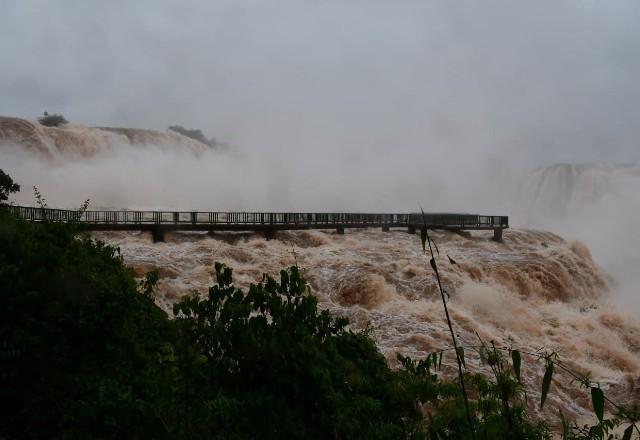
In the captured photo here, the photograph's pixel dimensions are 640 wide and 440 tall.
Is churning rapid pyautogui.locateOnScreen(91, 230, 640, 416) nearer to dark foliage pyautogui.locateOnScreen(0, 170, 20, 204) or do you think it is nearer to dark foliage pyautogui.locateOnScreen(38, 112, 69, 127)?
dark foliage pyautogui.locateOnScreen(0, 170, 20, 204)

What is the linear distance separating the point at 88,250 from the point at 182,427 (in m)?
5.01

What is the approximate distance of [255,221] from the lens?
23.7 m

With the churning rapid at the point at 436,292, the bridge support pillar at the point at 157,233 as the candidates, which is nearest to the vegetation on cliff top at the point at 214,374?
the churning rapid at the point at 436,292

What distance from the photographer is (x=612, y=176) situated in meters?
54.0

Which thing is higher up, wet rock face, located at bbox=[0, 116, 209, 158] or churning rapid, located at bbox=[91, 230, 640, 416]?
wet rock face, located at bbox=[0, 116, 209, 158]

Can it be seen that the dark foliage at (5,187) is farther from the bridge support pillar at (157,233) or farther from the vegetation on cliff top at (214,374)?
the vegetation on cliff top at (214,374)

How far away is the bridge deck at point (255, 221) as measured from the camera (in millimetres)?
21219

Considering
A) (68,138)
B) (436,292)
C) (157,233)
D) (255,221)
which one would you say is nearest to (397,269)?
(436,292)

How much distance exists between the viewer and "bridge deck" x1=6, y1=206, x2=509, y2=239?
69.6 feet

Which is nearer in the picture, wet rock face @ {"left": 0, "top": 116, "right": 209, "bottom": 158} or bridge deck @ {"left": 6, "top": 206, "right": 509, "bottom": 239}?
bridge deck @ {"left": 6, "top": 206, "right": 509, "bottom": 239}

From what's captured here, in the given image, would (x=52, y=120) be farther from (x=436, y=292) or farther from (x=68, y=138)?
(x=436, y=292)

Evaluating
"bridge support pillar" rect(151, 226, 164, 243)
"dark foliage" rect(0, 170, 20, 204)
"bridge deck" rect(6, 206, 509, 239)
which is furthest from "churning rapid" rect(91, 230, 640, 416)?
"dark foliage" rect(0, 170, 20, 204)

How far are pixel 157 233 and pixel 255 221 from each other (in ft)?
14.8

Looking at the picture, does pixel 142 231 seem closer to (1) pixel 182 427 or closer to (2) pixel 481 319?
(2) pixel 481 319
